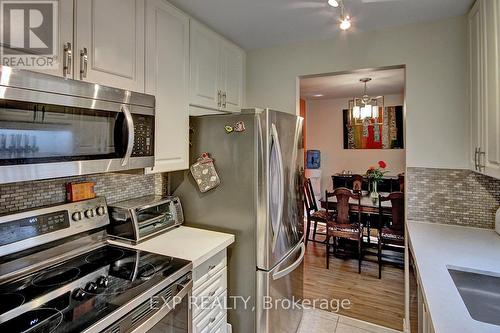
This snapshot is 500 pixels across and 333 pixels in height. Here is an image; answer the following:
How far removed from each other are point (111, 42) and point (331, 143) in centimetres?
528

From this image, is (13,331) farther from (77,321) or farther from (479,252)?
(479,252)

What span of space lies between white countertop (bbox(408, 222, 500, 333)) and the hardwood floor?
0.94 meters

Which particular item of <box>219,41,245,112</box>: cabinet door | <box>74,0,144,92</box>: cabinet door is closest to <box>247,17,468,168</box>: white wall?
<box>219,41,245,112</box>: cabinet door

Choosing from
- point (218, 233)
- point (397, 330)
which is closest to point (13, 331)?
point (218, 233)

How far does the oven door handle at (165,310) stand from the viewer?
1099 millimetres

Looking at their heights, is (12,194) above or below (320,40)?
below

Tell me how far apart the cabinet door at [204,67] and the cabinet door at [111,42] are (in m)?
0.47

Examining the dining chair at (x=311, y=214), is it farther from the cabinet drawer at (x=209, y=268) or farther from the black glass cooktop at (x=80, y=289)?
the black glass cooktop at (x=80, y=289)

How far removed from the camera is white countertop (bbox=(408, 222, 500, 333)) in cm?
94

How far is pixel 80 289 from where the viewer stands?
110 cm

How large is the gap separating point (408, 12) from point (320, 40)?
68 cm

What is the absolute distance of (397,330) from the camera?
219 cm

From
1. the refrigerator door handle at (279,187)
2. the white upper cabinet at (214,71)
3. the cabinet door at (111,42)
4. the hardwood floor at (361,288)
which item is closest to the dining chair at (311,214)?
the hardwood floor at (361,288)

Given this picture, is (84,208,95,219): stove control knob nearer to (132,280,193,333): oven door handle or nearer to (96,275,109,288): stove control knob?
(96,275,109,288): stove control knob
